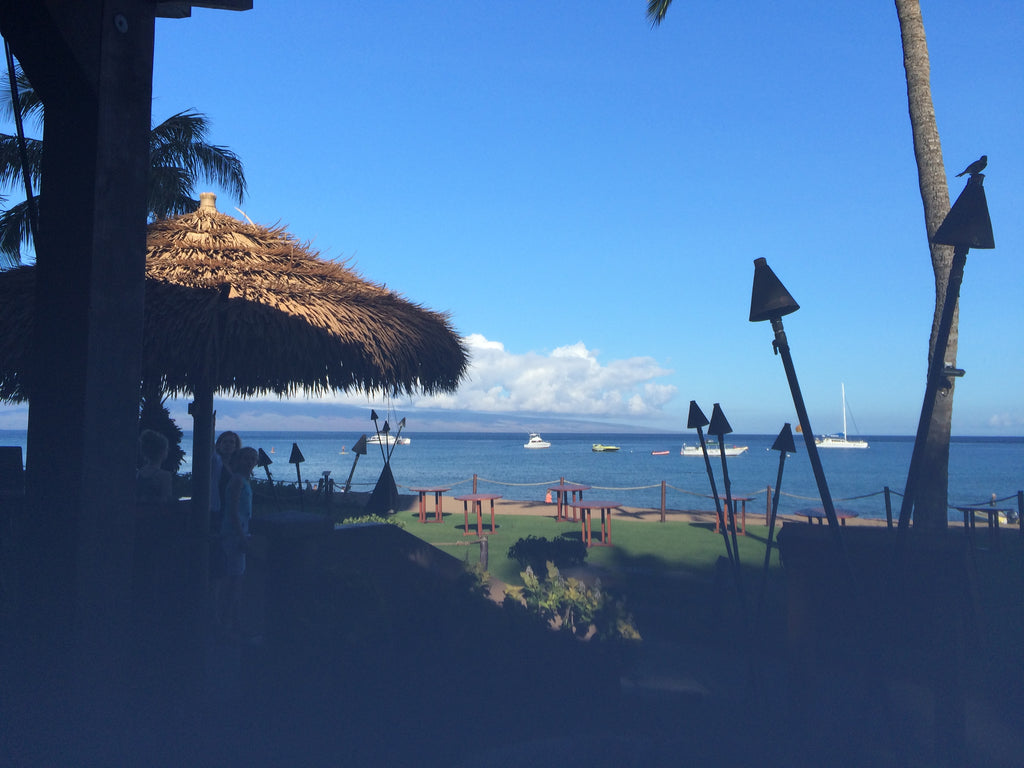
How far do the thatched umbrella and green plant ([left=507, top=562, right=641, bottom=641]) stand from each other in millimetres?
2541

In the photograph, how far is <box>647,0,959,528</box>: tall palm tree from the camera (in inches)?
309

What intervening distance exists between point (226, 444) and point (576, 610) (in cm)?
400

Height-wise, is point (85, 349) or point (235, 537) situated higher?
point (85, 349)

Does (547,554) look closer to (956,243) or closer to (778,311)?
(778,311)

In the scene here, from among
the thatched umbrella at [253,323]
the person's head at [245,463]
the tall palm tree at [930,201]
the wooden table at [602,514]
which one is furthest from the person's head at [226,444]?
the tall palm tree at [930,201]

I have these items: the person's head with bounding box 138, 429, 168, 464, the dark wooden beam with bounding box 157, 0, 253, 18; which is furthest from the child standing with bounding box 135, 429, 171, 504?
the dark wooden beam with bounding box 157, 0, 253, 18

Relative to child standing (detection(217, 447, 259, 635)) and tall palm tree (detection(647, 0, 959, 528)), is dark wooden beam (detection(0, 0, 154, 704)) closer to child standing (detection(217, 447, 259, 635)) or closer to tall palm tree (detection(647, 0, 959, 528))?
child standing (detection(217, 447, 259, 635))

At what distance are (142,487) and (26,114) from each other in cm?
1381

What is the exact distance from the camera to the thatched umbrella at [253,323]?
559cm

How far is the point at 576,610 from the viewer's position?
5.05 metres

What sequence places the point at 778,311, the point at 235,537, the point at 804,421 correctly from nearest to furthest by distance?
the point at 804,421, the point at 778,311, the point at 235,537

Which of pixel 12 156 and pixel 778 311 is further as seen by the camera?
pixel 12 156

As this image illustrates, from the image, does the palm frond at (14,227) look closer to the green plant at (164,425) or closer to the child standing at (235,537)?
the green plant at (164,425)

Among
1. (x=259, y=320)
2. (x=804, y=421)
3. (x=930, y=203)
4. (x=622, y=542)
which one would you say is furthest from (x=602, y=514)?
(x=804, y=421)
